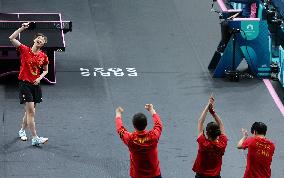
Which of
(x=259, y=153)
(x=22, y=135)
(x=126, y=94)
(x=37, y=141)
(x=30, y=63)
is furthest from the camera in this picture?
(x=126, y=94)

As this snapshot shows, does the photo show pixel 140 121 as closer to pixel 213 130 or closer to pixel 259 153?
pixel 213 130

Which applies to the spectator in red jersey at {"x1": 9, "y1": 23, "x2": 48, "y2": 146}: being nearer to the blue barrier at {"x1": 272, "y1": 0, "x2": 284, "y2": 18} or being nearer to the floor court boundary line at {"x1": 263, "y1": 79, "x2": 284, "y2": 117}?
the floor court boundary line at {"x1": 263, "y1": 79, "x2": 284, "y2": 117}

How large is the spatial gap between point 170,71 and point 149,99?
1529 millimetres

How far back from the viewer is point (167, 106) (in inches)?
635

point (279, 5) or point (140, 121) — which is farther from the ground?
point (140, 121)

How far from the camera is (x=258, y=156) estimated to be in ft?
37.8

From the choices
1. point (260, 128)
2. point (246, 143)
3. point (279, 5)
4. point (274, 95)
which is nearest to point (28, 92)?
point (246, 143)

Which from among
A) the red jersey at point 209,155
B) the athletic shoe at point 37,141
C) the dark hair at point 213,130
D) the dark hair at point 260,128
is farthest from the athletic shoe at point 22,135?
the dark hair at point 260,128

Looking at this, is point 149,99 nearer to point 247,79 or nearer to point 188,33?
point 247,79

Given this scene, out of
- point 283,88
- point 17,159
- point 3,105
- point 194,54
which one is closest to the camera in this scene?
point 17,159

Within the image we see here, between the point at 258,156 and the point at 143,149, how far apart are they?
1700 mm

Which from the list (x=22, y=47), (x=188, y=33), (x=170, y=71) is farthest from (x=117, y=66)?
(x=22, y=47)

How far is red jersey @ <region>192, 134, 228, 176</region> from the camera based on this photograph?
11352 mm

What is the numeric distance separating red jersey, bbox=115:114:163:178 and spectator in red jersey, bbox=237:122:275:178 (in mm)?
1351
